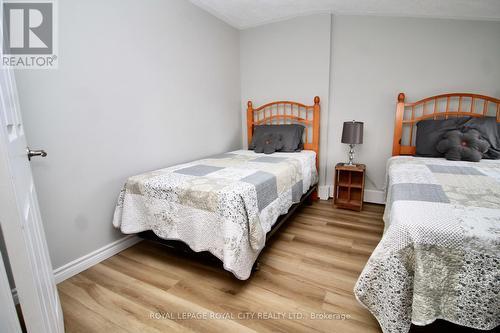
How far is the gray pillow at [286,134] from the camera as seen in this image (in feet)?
9.67

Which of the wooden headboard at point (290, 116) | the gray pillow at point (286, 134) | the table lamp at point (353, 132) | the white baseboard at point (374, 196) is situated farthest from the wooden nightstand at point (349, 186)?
the gray pillow at point (286, 134)

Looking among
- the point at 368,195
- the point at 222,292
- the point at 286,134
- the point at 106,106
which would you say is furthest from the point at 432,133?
the point at 106,106

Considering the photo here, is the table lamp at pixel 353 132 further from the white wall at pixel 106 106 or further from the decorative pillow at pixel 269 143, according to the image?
the white wall at pixel 106 106

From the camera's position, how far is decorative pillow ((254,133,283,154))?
9.53 ft

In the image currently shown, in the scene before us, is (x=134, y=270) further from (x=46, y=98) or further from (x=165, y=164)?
(x=46, y=98)

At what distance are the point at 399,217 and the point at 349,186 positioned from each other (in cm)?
178

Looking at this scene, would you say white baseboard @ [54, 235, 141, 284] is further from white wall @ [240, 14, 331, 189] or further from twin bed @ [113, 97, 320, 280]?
white wall @ [240, 14, 331, 189]

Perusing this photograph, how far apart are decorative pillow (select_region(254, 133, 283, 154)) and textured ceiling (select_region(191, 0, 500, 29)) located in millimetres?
1463

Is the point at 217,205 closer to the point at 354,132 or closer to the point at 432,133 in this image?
the point at 354,132

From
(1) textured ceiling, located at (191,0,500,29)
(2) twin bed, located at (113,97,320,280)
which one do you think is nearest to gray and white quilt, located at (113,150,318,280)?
(2) twin bed, located at (113,97,320,280)

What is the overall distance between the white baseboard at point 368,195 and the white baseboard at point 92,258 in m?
2.28

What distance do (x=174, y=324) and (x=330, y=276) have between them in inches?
40.7

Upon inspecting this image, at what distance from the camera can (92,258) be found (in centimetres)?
184

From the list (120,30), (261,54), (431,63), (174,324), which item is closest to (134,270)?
(174,324)
